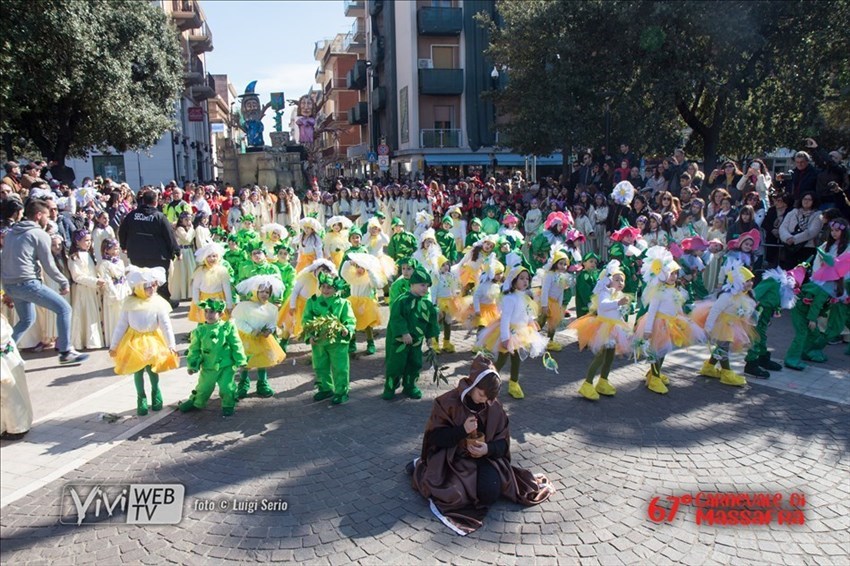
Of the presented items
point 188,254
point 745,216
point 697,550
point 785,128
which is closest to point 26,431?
point 697,550

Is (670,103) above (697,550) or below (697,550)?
above

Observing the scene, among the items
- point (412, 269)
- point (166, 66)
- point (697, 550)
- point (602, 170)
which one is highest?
point (166, 66)

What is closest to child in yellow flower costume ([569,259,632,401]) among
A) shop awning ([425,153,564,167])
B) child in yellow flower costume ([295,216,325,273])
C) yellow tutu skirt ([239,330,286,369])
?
yellow tutu skirt ([239,330,286,369])

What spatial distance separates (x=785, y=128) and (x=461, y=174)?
756 inches

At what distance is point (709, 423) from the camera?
6.62 m

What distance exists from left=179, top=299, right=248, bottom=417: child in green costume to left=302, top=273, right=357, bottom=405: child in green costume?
0.84 metres

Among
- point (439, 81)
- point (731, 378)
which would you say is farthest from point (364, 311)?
point (439, 81)

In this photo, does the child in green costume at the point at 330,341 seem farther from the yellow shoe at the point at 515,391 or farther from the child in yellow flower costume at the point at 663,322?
the child in yellow flower costume at the point at 663,322

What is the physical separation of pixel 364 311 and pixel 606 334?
11.0 ft

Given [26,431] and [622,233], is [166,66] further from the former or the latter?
[26,431]

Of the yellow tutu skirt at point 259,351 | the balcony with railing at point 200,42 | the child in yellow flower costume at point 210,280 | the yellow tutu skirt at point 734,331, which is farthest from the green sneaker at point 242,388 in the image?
the balcony with railing at point 200,42

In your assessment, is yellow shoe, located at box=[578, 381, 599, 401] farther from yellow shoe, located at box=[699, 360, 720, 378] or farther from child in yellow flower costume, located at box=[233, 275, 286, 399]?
child in yellow flower costume, located at box=[233, 275, 286, 399]

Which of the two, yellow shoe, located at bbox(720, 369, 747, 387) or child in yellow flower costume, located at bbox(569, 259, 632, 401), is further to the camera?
yellow shoe, located at bbox(720, 369, 747, 387)

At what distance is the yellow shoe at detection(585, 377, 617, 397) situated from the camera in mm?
7344
